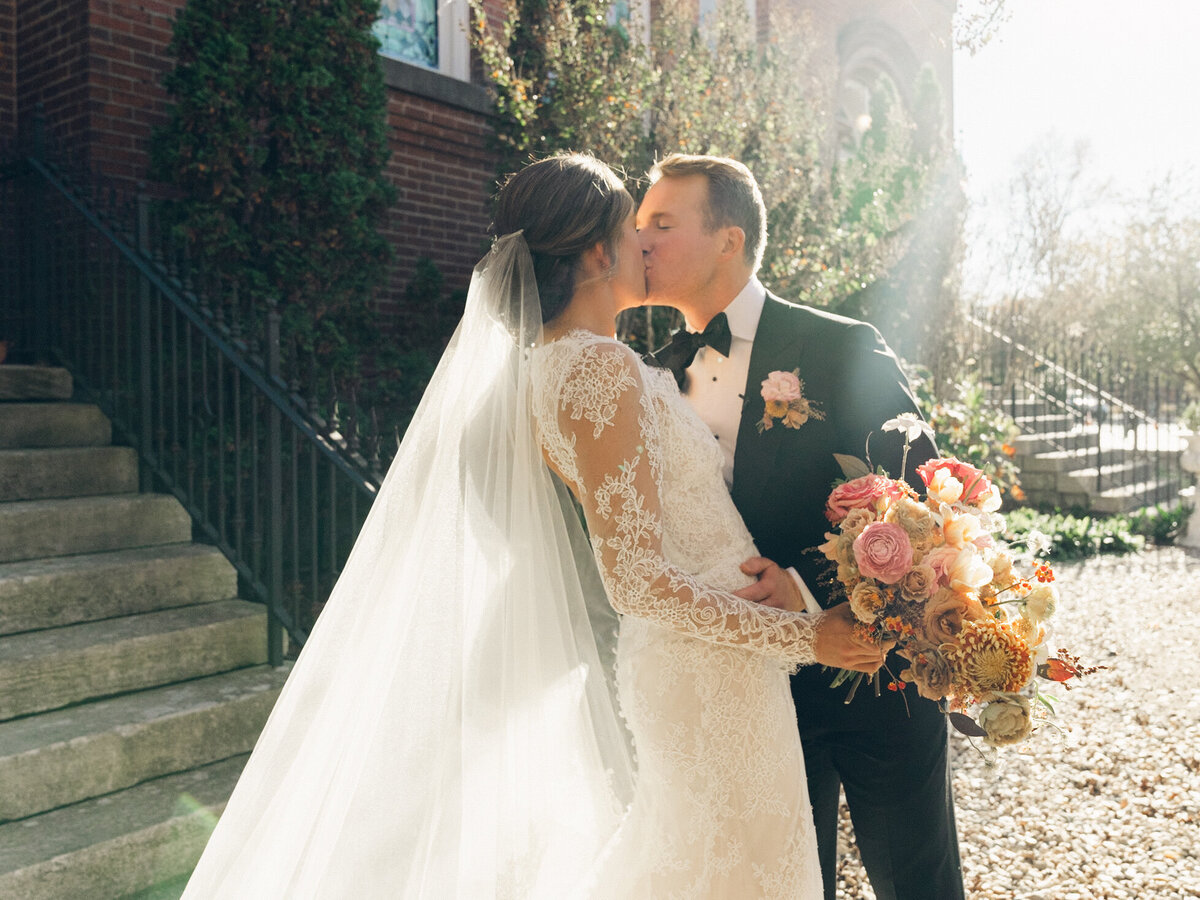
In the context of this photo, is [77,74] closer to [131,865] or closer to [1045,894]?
[131,865]

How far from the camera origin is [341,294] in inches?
240

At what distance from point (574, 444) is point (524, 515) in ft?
1.02

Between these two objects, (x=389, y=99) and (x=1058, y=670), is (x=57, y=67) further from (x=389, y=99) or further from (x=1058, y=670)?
(x=1058, y=670)

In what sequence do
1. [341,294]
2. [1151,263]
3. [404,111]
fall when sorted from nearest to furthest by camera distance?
[341,294]
[404,111]
[1151,263]

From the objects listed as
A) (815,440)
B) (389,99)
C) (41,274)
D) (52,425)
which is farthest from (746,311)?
(389,99)

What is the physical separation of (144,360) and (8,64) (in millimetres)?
3175

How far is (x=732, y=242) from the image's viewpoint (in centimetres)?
280

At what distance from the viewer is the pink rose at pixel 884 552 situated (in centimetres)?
183

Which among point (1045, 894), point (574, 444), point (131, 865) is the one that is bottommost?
point (1045, 894)

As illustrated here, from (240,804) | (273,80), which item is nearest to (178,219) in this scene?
(273,80)

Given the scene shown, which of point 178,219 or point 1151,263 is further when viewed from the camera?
point 1151,263

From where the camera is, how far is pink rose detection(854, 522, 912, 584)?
1832mm

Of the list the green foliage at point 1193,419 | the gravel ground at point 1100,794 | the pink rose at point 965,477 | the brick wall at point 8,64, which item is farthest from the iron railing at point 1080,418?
the brick wall at point 8,64

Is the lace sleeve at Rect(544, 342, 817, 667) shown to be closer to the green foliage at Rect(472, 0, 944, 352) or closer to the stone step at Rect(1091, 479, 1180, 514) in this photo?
the green foliage at Rect(472, 0, 944, 352)
